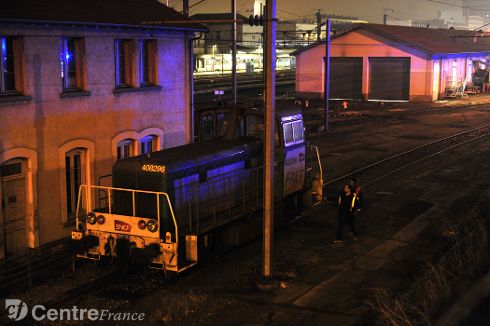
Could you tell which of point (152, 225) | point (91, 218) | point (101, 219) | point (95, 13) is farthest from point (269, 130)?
point (95, 13)

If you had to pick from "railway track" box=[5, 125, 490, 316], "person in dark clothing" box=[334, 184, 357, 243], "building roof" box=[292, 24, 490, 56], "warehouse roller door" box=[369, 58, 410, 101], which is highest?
"building roof" box=[292, 24, 490, 56]

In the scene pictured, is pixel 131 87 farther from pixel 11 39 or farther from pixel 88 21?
pixel 11 39

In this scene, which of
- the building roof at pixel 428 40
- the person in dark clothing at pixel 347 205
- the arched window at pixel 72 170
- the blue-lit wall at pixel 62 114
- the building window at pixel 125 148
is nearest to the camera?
the blue-lit wall at pixel 62 114

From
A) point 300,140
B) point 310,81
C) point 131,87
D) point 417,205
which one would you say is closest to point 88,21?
point 131,87

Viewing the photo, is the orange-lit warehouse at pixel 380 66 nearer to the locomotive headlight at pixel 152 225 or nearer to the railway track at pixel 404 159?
the railway track at pixel 404 159

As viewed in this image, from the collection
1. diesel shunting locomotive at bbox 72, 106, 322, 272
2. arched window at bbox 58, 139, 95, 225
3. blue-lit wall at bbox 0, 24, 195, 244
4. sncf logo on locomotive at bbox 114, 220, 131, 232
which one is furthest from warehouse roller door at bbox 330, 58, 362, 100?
sncf logo on locomotive at bbox 114, 220, 131, 232

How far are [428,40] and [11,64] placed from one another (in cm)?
5621

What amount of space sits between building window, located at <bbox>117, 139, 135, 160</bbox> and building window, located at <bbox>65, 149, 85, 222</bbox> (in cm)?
144

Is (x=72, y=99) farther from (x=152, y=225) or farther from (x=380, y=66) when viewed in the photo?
(x=380, y=66)

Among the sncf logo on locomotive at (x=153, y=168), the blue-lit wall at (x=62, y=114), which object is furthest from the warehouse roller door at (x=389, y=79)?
the sncf logo on locomotive at (x=153, y=168)

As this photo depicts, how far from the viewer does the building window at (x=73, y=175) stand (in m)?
16.1

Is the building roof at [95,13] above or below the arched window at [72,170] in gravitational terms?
above

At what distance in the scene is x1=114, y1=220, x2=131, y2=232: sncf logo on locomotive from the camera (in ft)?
41.4

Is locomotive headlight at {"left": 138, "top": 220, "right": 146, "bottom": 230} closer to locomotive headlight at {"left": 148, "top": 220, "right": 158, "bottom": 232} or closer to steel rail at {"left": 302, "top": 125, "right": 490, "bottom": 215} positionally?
locomotive headlight at {"left": 148, "top": 220, "right": 158, "bottom": 232}
